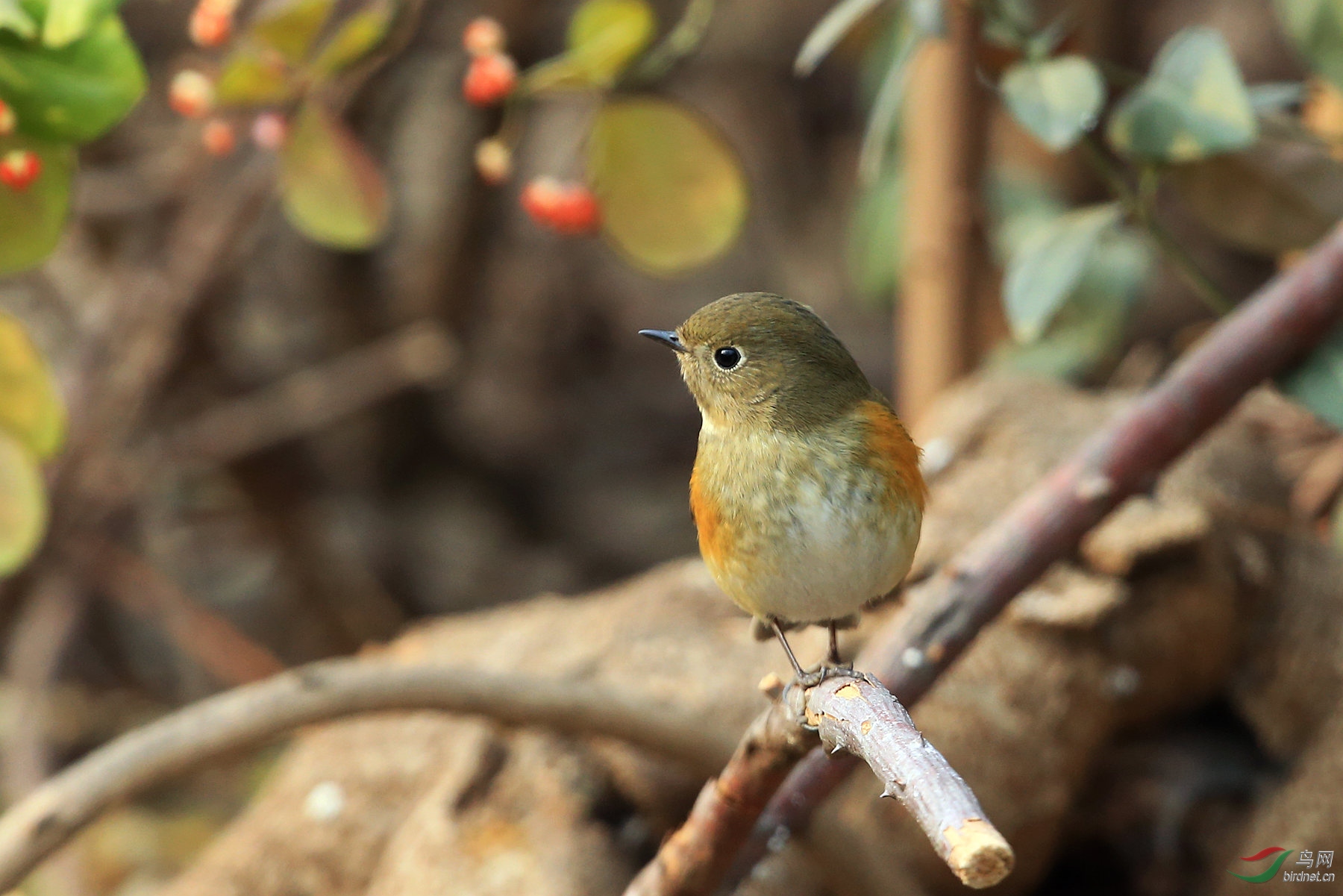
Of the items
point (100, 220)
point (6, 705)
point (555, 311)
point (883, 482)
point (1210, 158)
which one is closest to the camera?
point (883, 482)

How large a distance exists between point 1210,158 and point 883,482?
1098mm

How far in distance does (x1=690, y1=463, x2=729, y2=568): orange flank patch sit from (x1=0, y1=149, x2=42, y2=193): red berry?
851 millimetres

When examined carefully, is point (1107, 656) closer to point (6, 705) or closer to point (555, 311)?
point (6, 705)

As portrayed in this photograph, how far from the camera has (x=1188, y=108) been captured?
5.04 feet

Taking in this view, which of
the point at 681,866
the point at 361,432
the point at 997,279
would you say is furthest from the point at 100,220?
the point at 681,866

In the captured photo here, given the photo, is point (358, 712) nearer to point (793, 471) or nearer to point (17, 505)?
point (17, 505)

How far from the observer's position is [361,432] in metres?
3.67

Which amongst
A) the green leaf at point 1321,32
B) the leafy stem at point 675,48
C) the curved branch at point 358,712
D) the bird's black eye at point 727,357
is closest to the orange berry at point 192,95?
the leafy stem at point 675,48

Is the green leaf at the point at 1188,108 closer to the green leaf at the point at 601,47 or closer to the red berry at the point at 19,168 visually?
the green leaf at the point at 601,47

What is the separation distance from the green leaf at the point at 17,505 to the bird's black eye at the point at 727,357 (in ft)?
2.86

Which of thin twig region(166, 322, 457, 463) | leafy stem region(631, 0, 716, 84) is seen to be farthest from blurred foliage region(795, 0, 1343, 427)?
thin twig region(166, 322, 457, 463)

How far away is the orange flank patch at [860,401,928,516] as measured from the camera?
3.75 ft

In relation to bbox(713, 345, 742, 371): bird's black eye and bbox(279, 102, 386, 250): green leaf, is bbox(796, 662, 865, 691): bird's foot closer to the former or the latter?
bbox(713, 345, 742, 371): bird's black eye

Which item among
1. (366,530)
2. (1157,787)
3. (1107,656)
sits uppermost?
(1107,656)
